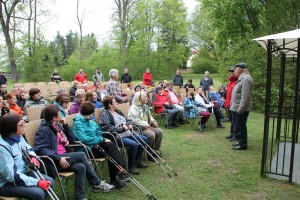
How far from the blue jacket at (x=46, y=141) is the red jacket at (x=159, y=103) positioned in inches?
186

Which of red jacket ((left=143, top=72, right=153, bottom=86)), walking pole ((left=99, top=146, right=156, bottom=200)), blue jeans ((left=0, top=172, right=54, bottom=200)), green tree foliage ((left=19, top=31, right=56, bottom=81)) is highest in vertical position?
green tree foliage ((left=19, top=31, right=56, bottom=81))

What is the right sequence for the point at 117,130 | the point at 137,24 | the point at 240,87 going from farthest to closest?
the point at 137,24, the point at 240,87, the point at 117,130

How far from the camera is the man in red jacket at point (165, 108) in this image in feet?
26.9

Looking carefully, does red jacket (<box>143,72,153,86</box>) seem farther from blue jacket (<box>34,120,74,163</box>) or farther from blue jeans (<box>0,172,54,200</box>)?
blue jeans (<box>0,172,54,200</box>)

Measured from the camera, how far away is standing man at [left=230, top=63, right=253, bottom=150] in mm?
5855

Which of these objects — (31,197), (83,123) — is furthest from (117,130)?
(31,197)

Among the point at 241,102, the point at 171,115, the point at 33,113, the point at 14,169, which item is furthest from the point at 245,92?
the point at 14,169

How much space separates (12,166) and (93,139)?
4.68 ft

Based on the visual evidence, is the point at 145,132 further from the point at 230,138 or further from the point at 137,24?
the point at 137,24

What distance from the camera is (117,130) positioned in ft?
15.6

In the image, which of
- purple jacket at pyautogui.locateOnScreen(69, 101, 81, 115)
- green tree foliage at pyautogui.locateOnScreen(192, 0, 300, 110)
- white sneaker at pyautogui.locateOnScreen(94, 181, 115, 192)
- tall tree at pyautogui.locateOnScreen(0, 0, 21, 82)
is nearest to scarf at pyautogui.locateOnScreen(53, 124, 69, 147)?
white sneaker at pyautogui.locateOnScreen(94, 181, 115, 192)

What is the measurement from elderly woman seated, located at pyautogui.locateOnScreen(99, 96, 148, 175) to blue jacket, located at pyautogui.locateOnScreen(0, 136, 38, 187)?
5.80 feet

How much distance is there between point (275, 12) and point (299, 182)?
8.96 m

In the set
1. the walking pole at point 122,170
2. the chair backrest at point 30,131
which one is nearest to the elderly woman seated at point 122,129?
the walking pole at point 122,170
